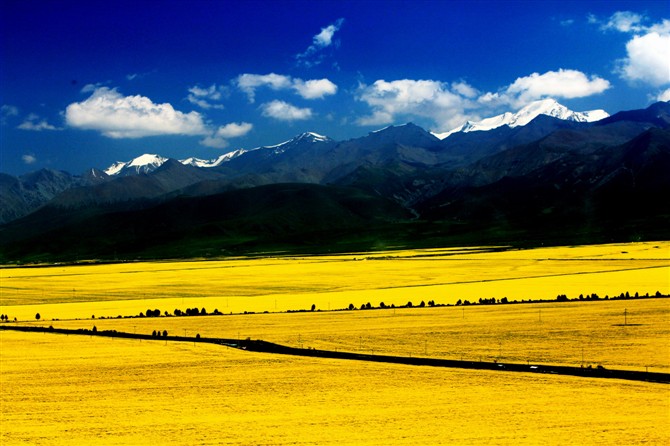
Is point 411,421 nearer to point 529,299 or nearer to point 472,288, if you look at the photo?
point 529,299

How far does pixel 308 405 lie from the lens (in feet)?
104

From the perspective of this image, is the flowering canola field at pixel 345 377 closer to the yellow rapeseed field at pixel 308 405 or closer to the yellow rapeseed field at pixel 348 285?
the yellow rapeseed field at pixel 308 405

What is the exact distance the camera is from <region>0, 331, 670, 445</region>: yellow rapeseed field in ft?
87.6

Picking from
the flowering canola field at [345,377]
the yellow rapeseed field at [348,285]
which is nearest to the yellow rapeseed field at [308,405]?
the flowering canola field at [345,377]

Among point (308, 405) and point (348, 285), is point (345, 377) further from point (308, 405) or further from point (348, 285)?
point (348, 285)

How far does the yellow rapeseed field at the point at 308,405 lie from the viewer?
87.6 ft

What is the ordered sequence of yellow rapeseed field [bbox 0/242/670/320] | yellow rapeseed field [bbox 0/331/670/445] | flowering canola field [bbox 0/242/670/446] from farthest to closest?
yellow rapeseed field [bbox 0/242/670/320], flowering canola field [bbox 0/242/670/446], yellow rapeseed field [bbox 0/331/670/445]

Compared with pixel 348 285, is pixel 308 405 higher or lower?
lower

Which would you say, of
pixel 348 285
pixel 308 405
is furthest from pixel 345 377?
pixel 348 285

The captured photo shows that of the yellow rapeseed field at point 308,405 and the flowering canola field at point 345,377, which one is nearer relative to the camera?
the yellow rapeseed field at point 308,405

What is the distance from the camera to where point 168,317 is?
6681cm

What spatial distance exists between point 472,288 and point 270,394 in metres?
52.8

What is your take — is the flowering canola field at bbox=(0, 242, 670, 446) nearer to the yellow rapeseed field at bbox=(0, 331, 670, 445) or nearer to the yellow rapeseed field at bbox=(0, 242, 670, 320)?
the yellow rapeseed field at bbox=(0, 331, 670, 445)

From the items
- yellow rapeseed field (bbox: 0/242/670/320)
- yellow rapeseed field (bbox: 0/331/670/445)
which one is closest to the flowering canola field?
yellow rapeseed field (bbox: 0/331/670/445)
